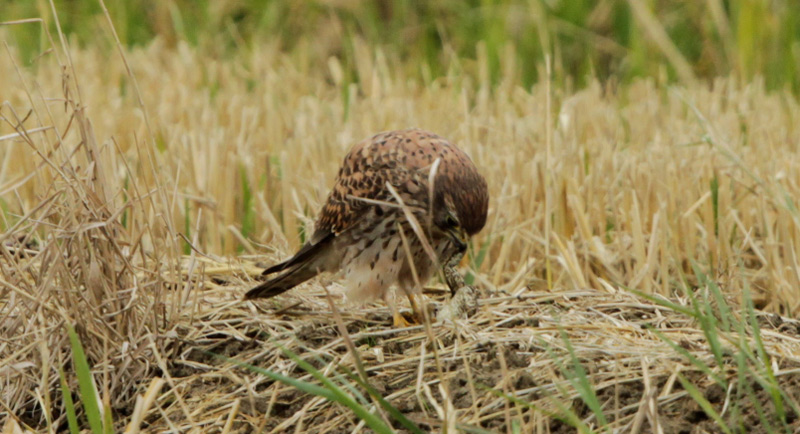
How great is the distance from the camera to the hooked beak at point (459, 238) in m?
3.44

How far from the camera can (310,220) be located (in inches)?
174

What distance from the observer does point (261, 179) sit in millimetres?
5309

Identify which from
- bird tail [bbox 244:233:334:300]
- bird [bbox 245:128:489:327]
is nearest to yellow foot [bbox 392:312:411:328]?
bird [bbox 245:128:489:327]

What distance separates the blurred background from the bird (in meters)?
3.90

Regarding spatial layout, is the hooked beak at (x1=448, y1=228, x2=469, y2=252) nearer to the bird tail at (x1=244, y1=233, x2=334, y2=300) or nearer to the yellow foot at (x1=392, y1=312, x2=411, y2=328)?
the yellow foot at (x1=392, y1=312, x2=411, y2=328)

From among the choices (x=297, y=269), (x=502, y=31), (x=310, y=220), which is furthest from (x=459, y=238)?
(x=502, y=31)

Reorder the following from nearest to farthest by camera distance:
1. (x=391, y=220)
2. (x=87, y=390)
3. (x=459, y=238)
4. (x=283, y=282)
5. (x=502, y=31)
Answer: (x=87, y=390)
(x=459, y=238)
(x=391, y=220)
(x=283, y=282)
(x=502, y=31)

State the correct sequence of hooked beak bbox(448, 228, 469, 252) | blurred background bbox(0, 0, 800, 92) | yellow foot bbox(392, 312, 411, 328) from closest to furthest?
hooked beak bbox(448, 228, 469, 252), yellow foot bbox(392, 312, 411, 328), blurred background bbox(0, 0, 800, 92)

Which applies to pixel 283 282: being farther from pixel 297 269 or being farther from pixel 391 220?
pixel 391 220

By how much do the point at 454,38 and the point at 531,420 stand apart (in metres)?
6.62

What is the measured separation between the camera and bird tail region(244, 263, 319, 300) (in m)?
3.66

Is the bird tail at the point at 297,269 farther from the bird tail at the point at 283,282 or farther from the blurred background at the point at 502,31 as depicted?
the blurred background at the point at 502,31

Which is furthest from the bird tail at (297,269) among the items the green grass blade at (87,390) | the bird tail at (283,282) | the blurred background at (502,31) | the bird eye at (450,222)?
the blurred background at (502,31)

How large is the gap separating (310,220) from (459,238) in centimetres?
110
